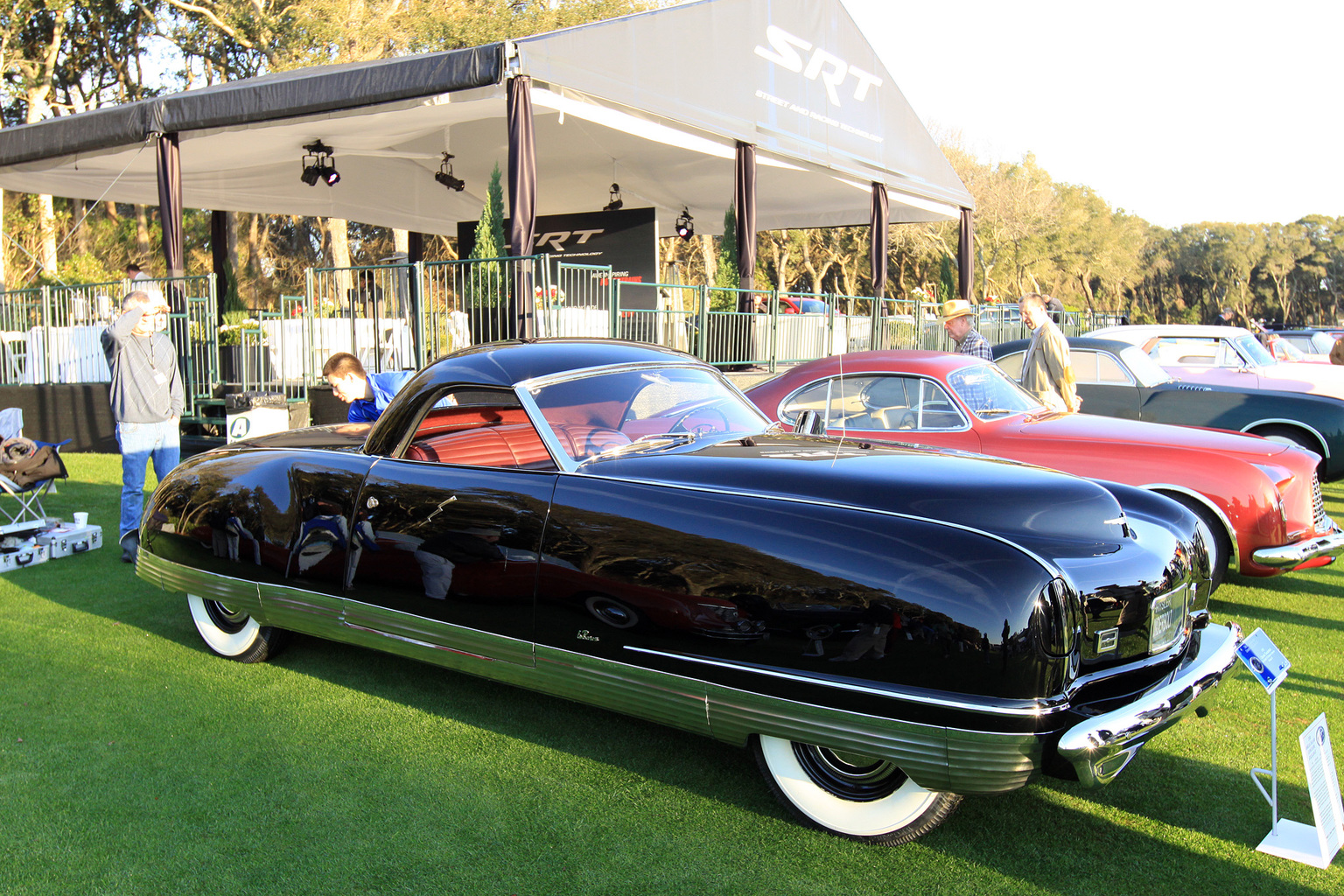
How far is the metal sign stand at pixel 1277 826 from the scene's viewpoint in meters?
2.61

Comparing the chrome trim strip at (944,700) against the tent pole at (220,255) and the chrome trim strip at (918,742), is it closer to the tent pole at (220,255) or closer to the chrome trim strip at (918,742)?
the chrome trim strip at (918,742)

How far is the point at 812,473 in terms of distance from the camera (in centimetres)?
296

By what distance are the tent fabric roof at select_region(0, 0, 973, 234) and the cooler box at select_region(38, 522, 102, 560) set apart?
18.5 ft

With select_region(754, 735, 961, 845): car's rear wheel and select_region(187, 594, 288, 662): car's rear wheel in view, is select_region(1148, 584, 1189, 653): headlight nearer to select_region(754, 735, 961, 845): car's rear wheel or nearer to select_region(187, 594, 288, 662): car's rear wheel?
select_region(754, 735, 961, 845): car's rear wheel

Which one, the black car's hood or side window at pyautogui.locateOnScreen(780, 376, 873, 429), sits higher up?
side window at pyautogui.locateOnScreen(780, 376, 873, 429)

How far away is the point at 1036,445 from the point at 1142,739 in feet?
10.4

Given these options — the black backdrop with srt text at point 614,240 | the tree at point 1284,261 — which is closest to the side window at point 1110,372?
the black backdrop with srt text at point 614,240

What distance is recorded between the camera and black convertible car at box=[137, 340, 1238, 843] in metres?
2.43

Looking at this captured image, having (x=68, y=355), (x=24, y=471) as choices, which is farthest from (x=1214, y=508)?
(x=68, y=355)

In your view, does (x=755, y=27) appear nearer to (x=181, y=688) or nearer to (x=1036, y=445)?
(x=1036, y=445)

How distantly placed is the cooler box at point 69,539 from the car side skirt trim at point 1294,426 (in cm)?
961

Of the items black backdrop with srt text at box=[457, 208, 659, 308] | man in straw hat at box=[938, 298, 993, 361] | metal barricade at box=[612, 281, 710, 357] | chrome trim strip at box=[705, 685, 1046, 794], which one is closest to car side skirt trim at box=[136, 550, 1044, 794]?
chrome trim strip at box=[705, 685, 1046, 794]

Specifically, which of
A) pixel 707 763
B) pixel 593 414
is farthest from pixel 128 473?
pixel 707 763

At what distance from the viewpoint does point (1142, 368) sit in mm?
8773
